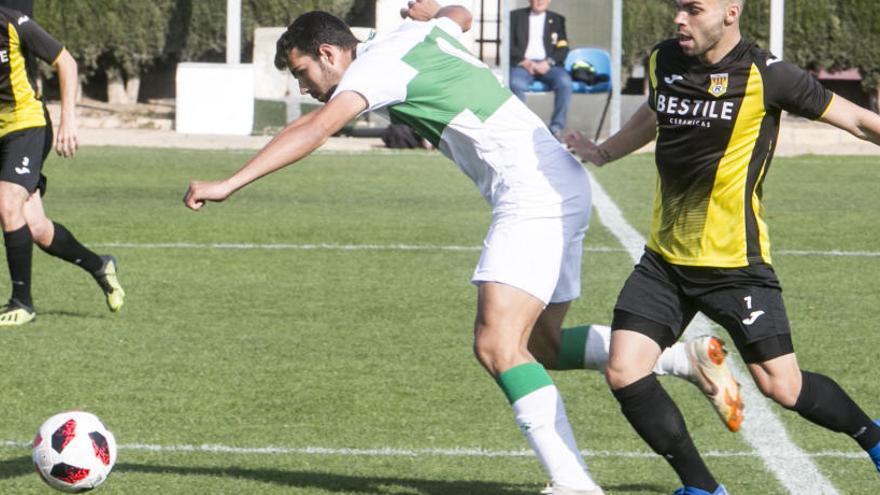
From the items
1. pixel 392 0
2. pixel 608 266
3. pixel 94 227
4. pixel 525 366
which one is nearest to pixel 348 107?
pixel 525 366

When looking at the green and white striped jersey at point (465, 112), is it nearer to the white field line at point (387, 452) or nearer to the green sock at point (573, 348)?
the green sock at point (573, 348)

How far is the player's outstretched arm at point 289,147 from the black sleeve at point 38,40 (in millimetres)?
4165

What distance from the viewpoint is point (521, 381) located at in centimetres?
515

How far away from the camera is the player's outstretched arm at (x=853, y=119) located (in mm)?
5191

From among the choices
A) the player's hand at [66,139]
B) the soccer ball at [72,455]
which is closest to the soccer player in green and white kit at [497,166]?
the soccer ball at [72,455]

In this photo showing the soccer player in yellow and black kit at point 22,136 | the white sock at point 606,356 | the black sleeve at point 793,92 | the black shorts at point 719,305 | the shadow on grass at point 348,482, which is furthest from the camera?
the soccer player in yellow and black kit at point 22,136

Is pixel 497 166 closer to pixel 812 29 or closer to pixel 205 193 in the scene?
pixel 205 193

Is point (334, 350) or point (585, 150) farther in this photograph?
point (334, 350)

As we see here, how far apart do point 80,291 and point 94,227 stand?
2825mm

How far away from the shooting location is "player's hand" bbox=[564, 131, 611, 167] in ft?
19.6

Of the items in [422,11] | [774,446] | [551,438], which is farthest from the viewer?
[774,446]

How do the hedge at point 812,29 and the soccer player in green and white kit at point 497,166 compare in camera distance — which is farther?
the hedge at point 812,29

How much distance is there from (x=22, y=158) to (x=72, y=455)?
3.94 meters

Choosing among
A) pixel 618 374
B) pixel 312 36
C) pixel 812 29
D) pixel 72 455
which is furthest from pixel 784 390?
pixel 812 29
